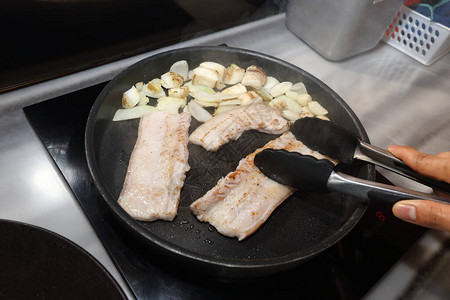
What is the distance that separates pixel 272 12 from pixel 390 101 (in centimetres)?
97

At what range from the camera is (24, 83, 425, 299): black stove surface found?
1094 mm

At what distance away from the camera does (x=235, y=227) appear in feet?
3.81

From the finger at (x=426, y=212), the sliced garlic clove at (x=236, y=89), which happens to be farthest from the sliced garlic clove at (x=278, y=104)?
the finger at (x=426, y=212)

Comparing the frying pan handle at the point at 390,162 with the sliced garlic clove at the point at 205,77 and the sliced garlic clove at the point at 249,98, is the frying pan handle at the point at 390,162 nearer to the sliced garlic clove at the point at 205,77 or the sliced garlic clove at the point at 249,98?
the sliced garlic clove at the point at 249,98

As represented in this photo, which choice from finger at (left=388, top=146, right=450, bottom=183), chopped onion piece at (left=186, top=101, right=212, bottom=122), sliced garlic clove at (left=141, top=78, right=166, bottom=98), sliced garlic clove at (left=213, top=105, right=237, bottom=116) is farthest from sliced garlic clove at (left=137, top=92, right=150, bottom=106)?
finger at (left=388, top=146, right=450, bottom=183)

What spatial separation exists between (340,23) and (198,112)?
982 millimetres

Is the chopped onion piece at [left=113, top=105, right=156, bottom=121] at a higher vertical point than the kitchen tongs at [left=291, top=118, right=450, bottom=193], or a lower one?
lower

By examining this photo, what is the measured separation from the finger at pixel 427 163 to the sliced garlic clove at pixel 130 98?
1.07m

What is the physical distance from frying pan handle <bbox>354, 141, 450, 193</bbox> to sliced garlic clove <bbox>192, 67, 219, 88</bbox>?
0.72m

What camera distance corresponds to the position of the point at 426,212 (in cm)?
97

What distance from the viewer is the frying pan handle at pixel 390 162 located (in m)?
1.14

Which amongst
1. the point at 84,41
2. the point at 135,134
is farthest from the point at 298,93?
the point at 84,41

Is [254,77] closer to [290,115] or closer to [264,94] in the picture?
[264,94]

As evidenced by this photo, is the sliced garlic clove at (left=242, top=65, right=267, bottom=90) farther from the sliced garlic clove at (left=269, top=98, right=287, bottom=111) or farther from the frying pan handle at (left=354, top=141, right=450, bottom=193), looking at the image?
the frying pan handle at (left=354, top=141, right=450, bottom=193)
